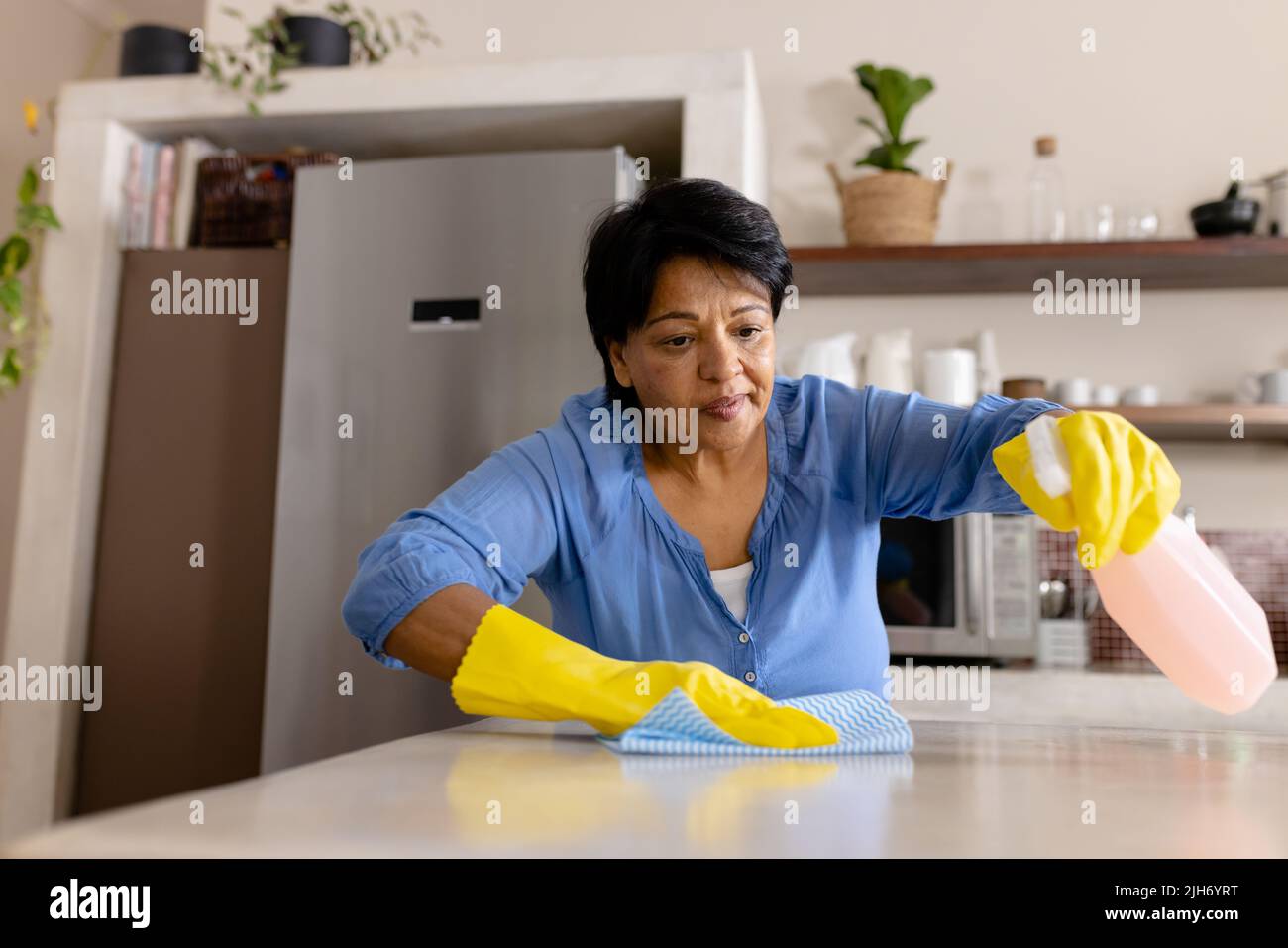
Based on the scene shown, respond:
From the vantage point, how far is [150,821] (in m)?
0.47

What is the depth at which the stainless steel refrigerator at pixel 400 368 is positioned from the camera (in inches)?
80.4

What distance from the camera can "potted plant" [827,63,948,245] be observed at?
7.82 ft

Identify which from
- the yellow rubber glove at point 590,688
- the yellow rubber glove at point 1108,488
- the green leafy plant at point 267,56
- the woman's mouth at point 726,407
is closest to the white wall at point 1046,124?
the green leafy plant at point 267,56

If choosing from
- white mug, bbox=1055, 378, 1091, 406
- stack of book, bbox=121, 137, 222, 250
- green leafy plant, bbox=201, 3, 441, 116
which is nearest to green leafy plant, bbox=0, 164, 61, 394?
stack of book, bbox=121, 137, 222, 250

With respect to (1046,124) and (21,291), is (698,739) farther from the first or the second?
(1046,124)

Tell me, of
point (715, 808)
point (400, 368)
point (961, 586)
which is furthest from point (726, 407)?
point (961, 586)

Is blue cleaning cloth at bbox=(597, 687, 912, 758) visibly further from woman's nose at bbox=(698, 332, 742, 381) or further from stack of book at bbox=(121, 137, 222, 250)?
stack of book at bbox=(121, 137, 222, 250)

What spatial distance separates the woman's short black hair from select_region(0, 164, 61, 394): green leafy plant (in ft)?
5.17

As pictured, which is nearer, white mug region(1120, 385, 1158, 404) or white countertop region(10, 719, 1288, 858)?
white countertop region(10, 719, 1288, 858)

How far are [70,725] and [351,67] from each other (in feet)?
5.03

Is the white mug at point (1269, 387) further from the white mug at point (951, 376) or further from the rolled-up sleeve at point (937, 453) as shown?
the rolled-up sleeve at point (937, 453)

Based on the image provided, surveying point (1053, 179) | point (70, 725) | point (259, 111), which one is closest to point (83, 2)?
point (259, 111)

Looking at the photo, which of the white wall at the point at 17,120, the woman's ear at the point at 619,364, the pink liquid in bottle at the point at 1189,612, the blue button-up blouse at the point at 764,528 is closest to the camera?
the pink liquid in bottle at the point at 1189,612

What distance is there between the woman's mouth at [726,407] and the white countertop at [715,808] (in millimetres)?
479
